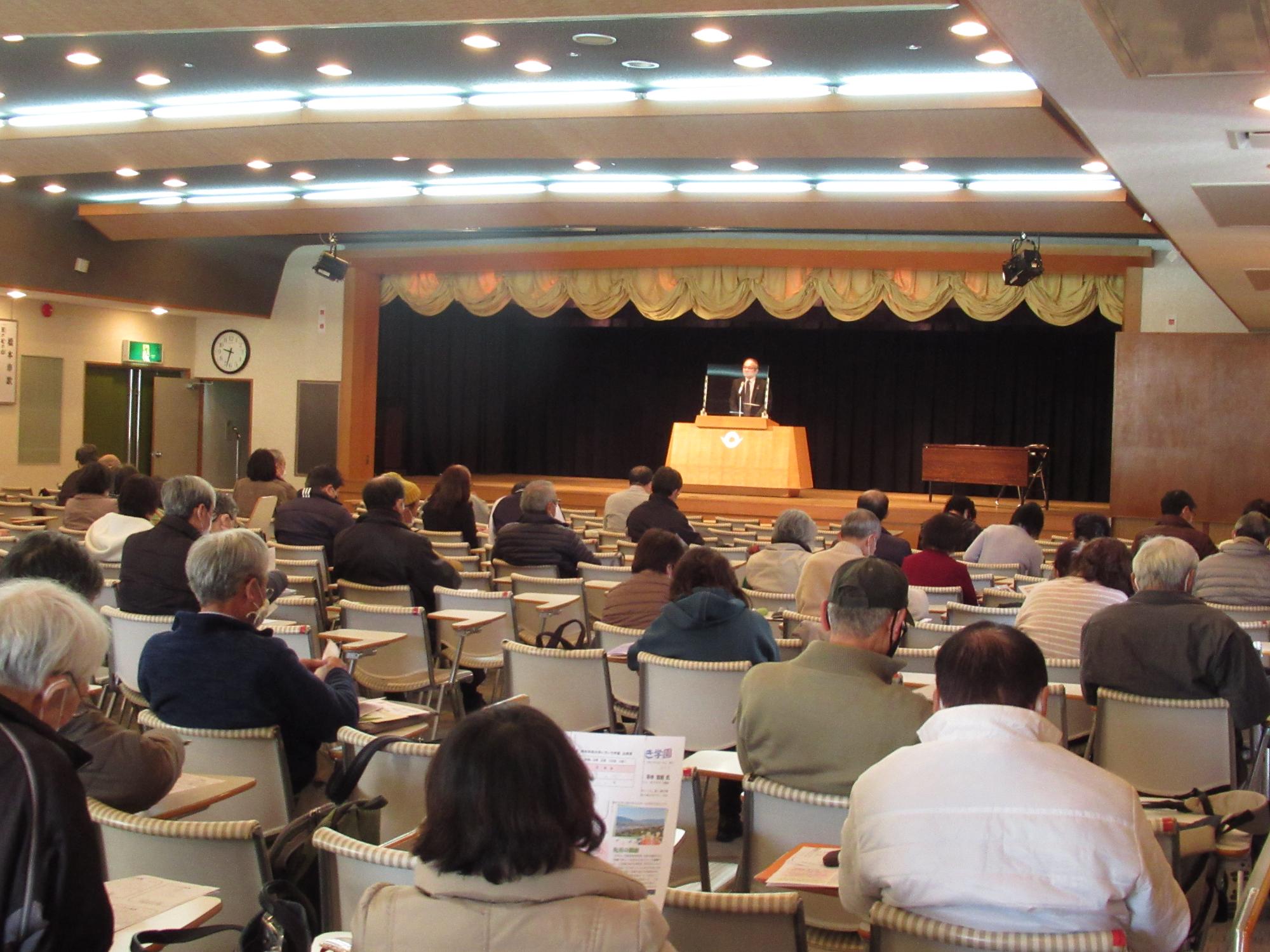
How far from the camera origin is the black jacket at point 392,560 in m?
6.38

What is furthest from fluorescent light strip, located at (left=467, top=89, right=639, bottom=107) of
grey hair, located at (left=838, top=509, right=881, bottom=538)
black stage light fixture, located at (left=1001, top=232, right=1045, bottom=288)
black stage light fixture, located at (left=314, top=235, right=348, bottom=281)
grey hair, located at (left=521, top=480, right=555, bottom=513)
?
black stage light fixture, located at (left=314, top=235, right=348, bottom=281)

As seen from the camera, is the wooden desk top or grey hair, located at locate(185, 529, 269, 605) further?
grey hair, located at locate(185, 529, 269, 605)

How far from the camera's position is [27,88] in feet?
27.8

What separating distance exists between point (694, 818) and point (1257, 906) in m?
1.39

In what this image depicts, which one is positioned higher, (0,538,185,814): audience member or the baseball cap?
the baseball cap

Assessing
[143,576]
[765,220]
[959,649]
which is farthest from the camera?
[765,220]

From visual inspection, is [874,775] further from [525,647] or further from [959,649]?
[525,647]

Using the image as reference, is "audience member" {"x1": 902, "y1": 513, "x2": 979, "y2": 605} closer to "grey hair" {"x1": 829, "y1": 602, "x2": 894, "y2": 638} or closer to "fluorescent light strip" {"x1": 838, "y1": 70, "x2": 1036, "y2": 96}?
"fluorescent light strip" {"x1": 838, "y1": 70, "x2": 1036, "y2": 96}

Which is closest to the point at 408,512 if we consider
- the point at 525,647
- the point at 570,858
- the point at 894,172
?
the point at 525,647

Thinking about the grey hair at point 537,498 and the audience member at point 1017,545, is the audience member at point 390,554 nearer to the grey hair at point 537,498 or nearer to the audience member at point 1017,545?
the grey hair at point 537,498

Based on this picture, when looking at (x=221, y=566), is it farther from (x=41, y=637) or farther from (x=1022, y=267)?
(x=1022, y=267)

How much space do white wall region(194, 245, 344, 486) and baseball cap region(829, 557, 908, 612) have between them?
45.4 feet

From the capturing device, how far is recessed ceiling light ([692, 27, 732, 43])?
6600mm

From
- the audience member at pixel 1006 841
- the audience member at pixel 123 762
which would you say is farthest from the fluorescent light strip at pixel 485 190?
the audience member at pixel 1006 841
